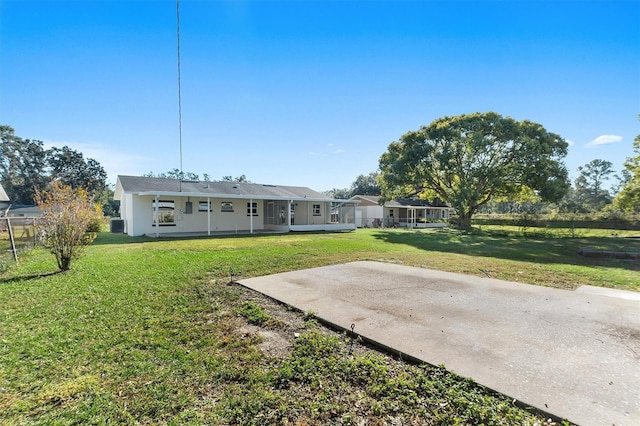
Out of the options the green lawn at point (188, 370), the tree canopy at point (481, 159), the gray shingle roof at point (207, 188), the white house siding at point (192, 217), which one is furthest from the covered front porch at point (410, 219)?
the green lawn at point (188, 370)

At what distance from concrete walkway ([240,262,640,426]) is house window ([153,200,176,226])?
13322 millimetres

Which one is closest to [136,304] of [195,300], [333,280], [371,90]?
[195,300]

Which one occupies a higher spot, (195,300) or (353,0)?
(353,0)

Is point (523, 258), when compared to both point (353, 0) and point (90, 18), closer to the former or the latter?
point (353, 0)

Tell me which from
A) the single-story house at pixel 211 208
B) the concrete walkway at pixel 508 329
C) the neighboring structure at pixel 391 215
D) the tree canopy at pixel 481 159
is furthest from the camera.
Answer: the neighboring structure at pixel 391 215

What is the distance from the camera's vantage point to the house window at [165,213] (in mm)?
17109

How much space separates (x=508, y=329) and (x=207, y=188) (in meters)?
19.8

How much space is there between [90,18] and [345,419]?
39.7 ft

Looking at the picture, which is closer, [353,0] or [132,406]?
[132,406]

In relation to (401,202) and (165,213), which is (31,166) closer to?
(165,213)

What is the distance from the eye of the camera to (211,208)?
19.3 m

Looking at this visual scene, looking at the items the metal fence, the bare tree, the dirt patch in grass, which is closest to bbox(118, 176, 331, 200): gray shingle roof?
the metal fence

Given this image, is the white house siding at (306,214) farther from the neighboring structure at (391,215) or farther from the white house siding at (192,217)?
the neighboring structure at (391,215)

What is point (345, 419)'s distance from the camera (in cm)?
216
